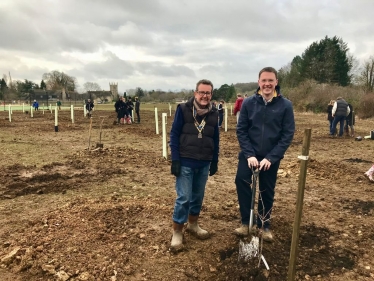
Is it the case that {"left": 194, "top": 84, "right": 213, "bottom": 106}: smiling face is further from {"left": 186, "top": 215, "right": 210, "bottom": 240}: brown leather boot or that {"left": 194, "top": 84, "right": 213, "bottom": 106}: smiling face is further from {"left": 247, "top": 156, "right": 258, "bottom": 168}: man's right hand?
{"left": 186, "top": 215, "right": 210, "bottom": 240}: brown leather boot

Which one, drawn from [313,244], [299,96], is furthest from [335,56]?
[313,244]

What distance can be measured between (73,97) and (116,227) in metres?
78.5

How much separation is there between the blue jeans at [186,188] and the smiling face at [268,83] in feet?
3.66

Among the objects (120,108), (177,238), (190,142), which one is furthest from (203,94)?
(120,108)

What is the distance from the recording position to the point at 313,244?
3.89m

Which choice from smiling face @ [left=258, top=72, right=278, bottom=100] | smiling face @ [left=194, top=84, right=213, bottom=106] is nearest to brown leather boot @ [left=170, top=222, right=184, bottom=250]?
smiling face @ [left=194, top=84, right=213, bottom=106]

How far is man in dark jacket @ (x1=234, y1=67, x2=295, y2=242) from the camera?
3436mm

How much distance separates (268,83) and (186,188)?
1507mm

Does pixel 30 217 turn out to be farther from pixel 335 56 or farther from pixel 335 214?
pixel 335 56

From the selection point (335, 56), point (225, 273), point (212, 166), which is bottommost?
point (225, 273)

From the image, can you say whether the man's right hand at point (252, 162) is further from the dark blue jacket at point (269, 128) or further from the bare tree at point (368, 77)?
the bare tree at point (368, 77)

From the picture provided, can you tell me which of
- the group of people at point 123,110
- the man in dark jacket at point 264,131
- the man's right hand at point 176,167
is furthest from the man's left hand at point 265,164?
the group of people at point 123,110

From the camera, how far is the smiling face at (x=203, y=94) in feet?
11.4

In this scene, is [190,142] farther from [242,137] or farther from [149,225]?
[149,225]
